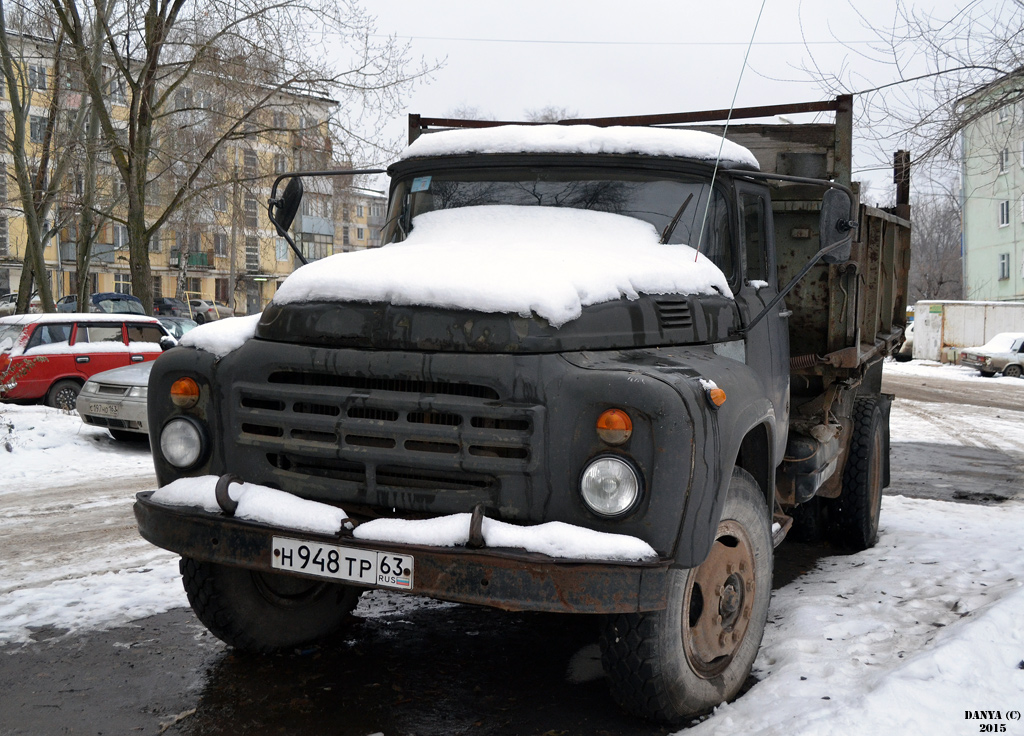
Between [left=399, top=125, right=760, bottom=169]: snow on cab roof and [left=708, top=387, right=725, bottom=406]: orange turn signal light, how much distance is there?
5.06 ft

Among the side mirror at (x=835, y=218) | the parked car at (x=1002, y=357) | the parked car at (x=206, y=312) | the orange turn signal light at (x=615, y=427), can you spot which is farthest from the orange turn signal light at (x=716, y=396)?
the parked car at (x=206, y=312)

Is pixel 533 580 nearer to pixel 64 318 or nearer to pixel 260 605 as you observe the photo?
pixel 260 605

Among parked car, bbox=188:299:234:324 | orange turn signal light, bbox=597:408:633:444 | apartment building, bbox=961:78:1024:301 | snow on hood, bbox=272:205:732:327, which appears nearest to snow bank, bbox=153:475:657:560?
orange turn signal light, bbox=597:408:633:444

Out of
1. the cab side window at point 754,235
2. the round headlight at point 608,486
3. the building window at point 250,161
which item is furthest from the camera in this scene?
the building window at point 250,161

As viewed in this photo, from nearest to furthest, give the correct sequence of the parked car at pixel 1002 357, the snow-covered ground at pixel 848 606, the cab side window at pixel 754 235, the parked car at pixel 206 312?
the snow-covered ground at pixel 848 606
the cab side window at pixel 754 235
the parked car at pixel 1002 357
the parked car at pixel 206 312

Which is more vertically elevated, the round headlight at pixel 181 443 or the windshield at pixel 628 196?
the windshield at pixel 628 196

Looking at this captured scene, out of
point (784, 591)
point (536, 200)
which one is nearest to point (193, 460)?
point (536, 200)

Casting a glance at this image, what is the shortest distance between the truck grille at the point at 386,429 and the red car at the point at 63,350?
10829mm

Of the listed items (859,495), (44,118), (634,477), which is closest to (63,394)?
(859,495)

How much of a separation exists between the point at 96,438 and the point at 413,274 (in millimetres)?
9353

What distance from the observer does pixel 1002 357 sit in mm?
26484

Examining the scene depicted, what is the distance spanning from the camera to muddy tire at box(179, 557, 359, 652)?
4.30 m

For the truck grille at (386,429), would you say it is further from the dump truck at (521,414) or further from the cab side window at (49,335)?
the cab side window at (49,335)

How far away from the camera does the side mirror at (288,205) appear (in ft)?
17.5
